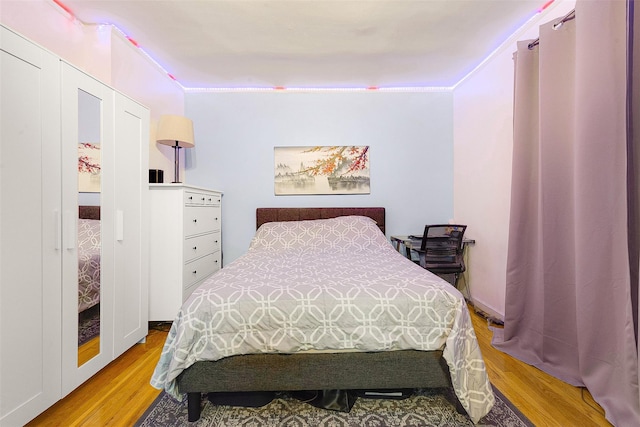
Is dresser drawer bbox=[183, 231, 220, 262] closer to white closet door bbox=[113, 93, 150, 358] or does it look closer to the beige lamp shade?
white closet door bbox=[113, 93, 150, 358]

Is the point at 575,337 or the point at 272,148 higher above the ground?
the point at 272,148

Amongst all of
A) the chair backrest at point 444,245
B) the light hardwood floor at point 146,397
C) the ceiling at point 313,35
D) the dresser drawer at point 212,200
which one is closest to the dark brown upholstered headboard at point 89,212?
the light hardwood floor at point 146,397

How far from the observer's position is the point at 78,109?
1.51 metres

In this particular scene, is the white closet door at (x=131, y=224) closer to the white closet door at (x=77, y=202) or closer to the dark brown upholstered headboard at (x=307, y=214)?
the white closet door at (x=77, y=202)

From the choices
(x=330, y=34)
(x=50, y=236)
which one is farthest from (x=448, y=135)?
(x=50, y=236)

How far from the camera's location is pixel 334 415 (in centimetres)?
135

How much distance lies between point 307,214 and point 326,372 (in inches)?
81.0

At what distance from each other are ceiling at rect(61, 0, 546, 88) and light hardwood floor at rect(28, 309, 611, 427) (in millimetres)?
2490

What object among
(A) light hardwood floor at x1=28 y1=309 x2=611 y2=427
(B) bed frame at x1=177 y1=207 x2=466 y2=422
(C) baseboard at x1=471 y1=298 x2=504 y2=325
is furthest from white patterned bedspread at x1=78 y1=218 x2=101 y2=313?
(C) baseboard at x1=471 y1=298 x2=504 y2=325

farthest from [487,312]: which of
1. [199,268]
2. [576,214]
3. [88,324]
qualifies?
[88,324]

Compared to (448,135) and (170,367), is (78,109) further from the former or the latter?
(448,135)

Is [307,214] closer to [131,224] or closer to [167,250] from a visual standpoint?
[167,250]

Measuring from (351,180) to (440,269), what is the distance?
1384 millimetres

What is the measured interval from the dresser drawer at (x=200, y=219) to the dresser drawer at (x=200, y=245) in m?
0.06
